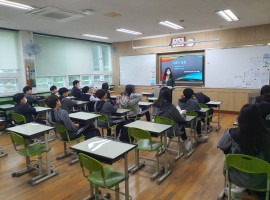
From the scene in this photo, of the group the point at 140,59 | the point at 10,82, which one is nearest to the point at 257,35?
the point at 140,59

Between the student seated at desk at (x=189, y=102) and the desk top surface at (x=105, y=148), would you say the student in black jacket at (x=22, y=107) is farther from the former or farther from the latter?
the student seated at desk at (x=189, y=102)

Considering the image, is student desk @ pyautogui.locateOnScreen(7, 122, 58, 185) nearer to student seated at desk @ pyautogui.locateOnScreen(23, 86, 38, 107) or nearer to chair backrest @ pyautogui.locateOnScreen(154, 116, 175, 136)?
chair backrest @ pyautogui.locateOnScreen(154, 116, 175, 136)

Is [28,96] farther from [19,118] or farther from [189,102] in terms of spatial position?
[189,102]

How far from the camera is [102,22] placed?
210 inches

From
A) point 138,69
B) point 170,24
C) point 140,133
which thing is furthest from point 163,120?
point 138,69

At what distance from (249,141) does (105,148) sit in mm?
1413

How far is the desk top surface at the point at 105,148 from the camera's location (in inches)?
80.4

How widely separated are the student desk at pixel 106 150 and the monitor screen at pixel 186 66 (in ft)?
19.7

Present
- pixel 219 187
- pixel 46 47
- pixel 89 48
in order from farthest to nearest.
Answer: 1. pixel 89 48
2. pixel 46 47
3. pixel 219 187

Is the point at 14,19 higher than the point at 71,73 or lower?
higher

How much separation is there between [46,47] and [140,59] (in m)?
3.76

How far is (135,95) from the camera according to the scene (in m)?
4.69

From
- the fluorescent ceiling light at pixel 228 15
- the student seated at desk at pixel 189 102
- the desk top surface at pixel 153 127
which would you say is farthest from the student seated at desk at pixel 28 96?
the fluorescent ceiling light at pixel 228 15

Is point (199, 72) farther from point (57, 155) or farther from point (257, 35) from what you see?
point (57, 155)
